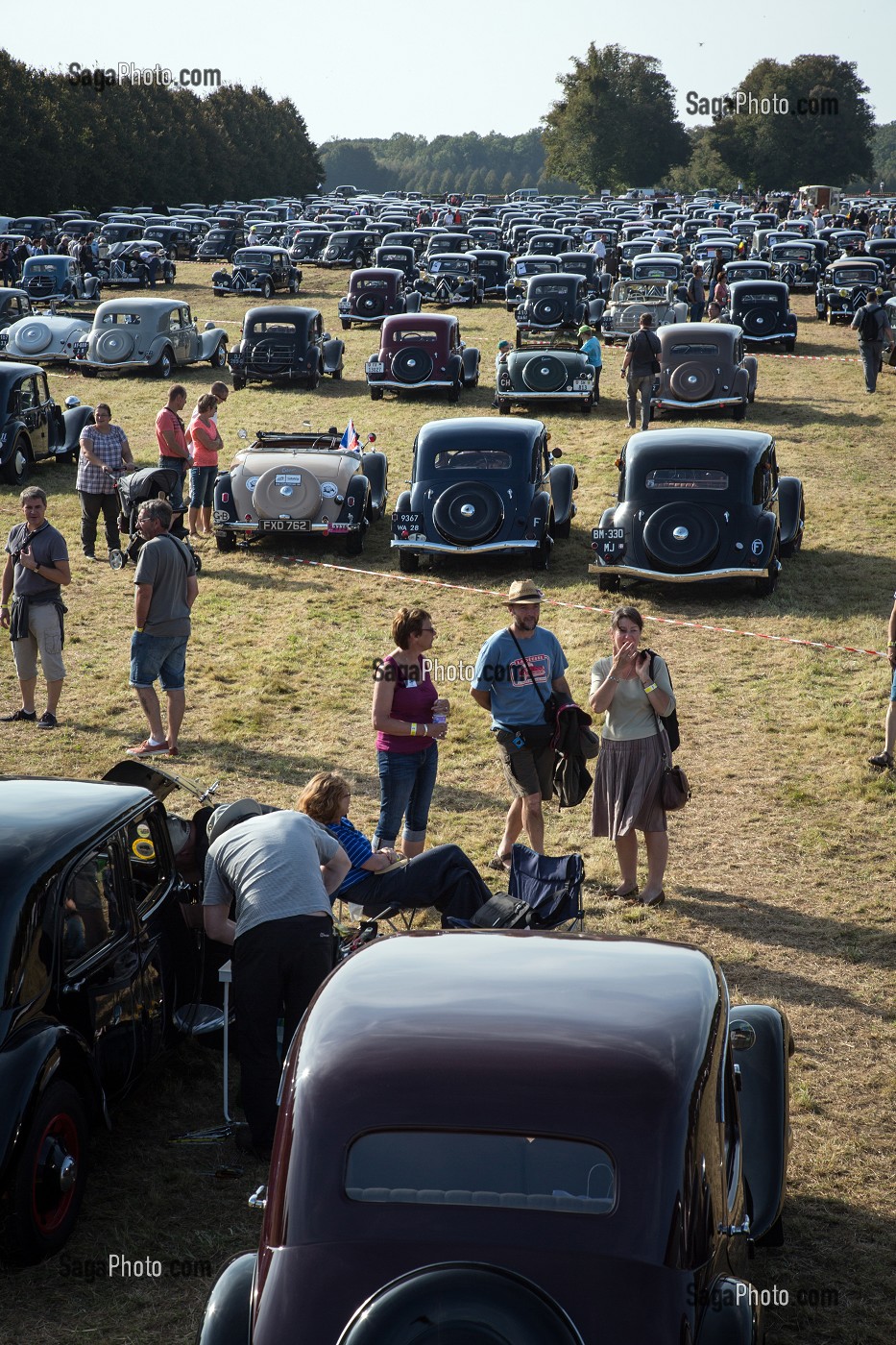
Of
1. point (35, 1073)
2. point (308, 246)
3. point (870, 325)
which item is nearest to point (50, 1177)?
point (35, 1073)

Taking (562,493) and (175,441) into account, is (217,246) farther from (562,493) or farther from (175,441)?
(562,493)

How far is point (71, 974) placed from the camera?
5.29 meters

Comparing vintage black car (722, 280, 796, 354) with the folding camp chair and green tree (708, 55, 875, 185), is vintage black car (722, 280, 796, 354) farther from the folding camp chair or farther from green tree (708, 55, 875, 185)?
green tree (708, 55, 875, 185)

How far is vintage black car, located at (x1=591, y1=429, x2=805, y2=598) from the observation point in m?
13.7

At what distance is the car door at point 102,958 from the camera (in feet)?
17.3

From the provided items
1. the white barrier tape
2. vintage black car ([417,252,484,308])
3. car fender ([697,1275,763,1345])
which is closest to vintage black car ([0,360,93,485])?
the white barrier tape

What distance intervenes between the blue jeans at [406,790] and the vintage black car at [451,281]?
30.6 meters

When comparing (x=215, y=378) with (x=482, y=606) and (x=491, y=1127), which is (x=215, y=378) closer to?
(x=482, y=606)

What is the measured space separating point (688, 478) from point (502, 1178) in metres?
10.9

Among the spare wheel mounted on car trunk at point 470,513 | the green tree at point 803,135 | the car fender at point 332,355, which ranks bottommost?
the spare wheel mounted on car trunk at point 470,513

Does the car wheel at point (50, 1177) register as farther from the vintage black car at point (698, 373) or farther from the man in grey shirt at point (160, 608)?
the vintage black car at point (698, 373)

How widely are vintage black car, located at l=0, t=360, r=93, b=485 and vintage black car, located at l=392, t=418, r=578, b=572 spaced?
625 centimetres

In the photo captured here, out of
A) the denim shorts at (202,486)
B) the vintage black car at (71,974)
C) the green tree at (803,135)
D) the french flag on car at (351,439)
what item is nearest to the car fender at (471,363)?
the french flag on car at (351,439)

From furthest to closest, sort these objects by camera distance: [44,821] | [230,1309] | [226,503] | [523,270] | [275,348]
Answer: [523,270] < [275,348] < [226,503] < [44,821] < [230,1309]
